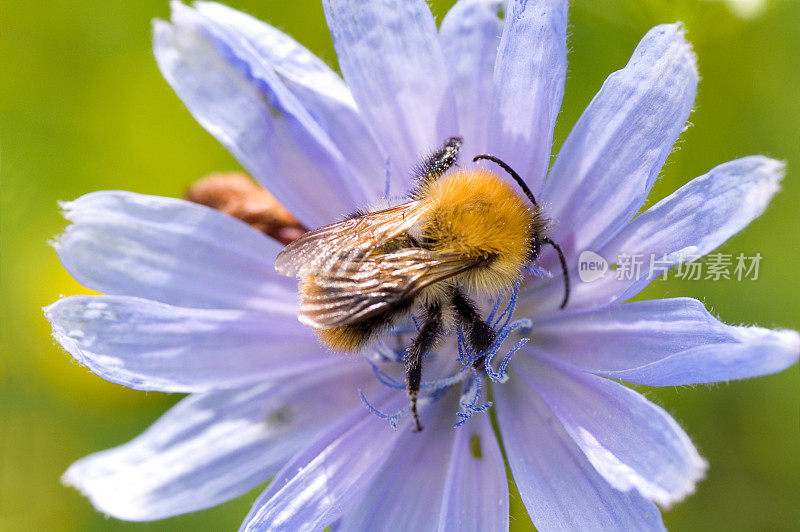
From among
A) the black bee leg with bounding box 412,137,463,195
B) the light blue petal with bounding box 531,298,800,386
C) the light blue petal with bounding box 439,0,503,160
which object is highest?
the light blue petal with bounding box 439,0,503,160

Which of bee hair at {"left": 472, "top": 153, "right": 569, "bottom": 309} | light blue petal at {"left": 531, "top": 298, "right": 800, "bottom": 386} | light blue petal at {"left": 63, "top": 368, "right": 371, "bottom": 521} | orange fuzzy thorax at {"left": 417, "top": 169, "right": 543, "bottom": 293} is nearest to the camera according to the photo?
light blue petal at {"left": 531, "top": 298, "right": 800, "bottom": 386}

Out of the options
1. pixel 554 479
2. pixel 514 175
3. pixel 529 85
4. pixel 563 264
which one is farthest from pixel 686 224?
pixel 554 479

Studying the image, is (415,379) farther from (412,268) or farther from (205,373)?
(205,373)

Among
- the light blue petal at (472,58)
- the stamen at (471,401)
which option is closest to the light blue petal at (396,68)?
the light blue petal at (472,58)

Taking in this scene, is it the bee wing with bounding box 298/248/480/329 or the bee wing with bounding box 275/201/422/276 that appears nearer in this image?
the bee wing with bounding box 298/248/480/329

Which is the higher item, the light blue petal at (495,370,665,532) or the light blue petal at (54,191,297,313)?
the light blue petal at (54,191,297,313)

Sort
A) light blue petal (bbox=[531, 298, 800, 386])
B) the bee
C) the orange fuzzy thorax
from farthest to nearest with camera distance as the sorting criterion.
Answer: the orange fuzzy thorax → the bee → light blue petal (bbox=[531, 298, 800, 386])

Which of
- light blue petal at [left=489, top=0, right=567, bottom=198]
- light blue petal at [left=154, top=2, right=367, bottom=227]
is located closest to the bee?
light blue petal at [left=489, top=0, right=567, bottom=198]

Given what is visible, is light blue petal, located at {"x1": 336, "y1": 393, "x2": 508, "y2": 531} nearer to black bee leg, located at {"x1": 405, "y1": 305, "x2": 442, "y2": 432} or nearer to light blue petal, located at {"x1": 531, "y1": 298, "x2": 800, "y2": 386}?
black bee leg, located at {"x1": 405, "y1": 305, "x2": 442, "y2": 432}
